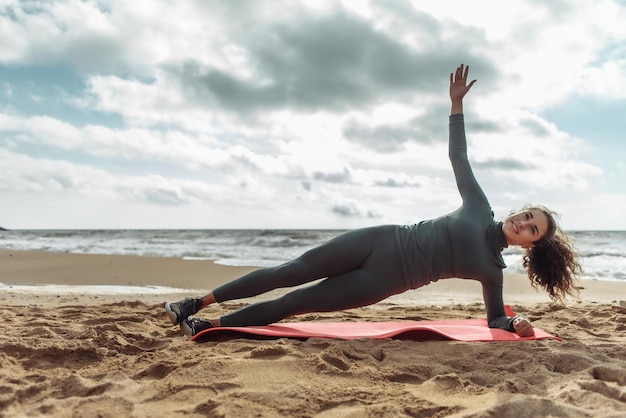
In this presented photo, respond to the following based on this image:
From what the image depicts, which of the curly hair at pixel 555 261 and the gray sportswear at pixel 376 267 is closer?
the gray sportswear at pixel 376 267

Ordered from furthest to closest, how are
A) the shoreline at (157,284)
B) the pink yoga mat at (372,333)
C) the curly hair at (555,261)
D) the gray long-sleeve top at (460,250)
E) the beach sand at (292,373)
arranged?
the shoreline at (157,284) → the curly hair at (555,261) → the gray long-sleeve top at (460,250) → the pink yoga mat at (372,333) → the beach sand at (292,373)

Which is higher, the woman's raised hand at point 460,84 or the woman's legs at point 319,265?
the woman's raised hand at point 460,84

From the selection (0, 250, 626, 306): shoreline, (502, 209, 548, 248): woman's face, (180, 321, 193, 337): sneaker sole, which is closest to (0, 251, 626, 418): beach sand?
(180, 321, 193, 337): sneaker sole

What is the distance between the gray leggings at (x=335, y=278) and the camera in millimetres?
3635

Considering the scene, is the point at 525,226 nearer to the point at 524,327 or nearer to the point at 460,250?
the point at 460,250

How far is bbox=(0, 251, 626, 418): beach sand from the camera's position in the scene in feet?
7.09

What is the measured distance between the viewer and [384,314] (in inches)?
197

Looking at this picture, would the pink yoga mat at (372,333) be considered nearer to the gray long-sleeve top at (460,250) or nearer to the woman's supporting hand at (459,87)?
the gray long-sleeve top at (460,250)

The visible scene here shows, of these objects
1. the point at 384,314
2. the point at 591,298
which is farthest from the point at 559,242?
the point at 591,298

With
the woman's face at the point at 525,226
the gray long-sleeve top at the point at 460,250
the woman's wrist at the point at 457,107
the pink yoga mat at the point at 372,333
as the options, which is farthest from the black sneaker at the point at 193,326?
the woman's wrist at the point at 457,107

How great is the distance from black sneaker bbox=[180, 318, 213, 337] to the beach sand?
7 centimetres

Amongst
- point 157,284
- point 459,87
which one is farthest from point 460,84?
→ point 157,284

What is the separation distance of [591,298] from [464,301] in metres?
1.50

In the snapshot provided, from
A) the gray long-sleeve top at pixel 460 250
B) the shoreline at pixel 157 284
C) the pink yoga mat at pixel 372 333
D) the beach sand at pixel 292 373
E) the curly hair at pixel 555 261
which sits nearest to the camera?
the beach sand at pixel 292 373
